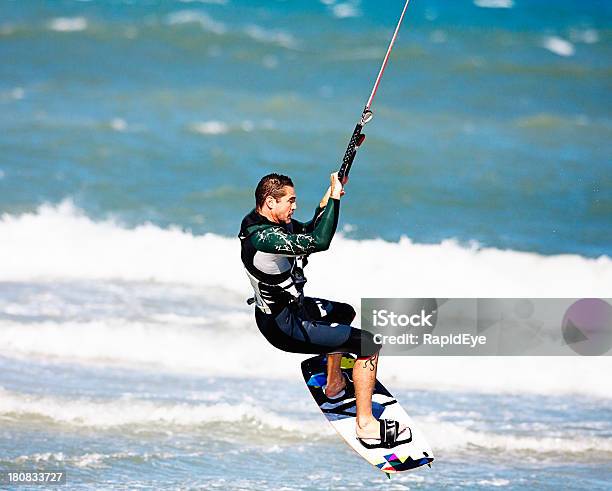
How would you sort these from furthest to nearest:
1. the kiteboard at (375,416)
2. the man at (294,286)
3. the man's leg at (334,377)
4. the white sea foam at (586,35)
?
the white sea foam at (586,35)
the man's leg at (334,377)
the kiteboard at (375,416)
the man at (294,286)

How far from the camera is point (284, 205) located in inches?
192

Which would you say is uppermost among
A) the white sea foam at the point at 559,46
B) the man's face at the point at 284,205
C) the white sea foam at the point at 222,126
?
the white sea foam at the point at 559,46

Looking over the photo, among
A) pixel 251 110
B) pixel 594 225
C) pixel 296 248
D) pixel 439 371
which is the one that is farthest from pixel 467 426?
pixel 251 110

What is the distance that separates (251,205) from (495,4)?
4746 mm

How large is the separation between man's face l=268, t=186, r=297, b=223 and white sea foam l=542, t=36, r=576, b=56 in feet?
40.7

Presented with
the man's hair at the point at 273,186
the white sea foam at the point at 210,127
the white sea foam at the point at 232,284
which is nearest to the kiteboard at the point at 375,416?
the man's hair at the point at 273,186

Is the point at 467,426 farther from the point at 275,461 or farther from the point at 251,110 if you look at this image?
the point at 251,110

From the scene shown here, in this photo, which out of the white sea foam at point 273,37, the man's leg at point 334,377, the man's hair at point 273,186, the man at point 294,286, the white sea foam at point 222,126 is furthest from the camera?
the white sea foam at point 273,37

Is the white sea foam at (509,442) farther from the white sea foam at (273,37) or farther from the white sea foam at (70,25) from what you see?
the white sea foam at (70,25)

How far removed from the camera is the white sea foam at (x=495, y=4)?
54.2ft

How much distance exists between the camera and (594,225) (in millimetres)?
14367

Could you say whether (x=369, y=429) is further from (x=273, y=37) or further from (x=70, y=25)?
(x=70, y=25)

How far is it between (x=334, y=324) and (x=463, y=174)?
10363 millimetres

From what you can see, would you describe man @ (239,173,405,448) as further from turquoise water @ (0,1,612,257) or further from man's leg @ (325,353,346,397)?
turquoise water @ (0,1,612,257)
